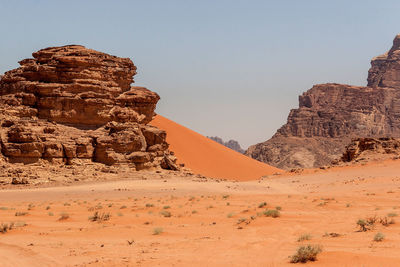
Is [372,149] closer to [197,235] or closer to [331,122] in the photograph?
[197,235]

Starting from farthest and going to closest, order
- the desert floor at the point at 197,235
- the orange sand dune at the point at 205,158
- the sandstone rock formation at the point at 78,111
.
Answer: the orange sand dune at the point at 205,158 → the sandstone rock formation at the point at 78,111 → the desert floor at the point at 197,235

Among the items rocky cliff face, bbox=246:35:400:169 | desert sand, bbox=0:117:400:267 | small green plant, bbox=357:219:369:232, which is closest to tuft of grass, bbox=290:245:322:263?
desert sand, bbox=0:117:400:267

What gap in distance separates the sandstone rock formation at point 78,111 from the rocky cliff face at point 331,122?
72.8 meters

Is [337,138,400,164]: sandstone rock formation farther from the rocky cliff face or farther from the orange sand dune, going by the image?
the rocky cliff face

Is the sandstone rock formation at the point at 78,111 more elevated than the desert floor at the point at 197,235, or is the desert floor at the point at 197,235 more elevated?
the sandstone rock formation at the point at 78,111

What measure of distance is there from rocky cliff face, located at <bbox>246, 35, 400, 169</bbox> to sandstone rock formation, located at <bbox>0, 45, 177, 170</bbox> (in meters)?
72.8

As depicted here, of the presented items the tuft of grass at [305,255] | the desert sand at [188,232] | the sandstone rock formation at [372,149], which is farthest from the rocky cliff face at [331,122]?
the tuft of grass at [305,255]

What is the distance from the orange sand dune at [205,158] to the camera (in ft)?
165

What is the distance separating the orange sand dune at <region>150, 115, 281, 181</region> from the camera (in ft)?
165

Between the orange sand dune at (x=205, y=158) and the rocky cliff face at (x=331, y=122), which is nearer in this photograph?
the orange sand dune at (x=205, y=158)

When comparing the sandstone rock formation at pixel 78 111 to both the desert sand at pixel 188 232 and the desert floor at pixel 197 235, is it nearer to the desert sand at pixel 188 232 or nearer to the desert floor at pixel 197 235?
the desert sand at pixel 188 232

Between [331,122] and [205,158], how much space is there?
78349 mm

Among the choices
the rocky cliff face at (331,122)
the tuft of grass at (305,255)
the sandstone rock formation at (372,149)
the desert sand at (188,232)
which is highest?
the rocky cliff face at (331,122)

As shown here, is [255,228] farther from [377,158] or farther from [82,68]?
[377,158]
